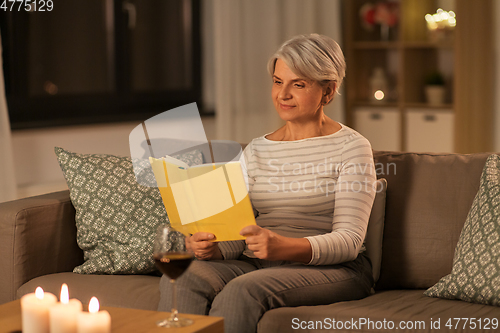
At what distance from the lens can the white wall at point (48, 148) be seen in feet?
9.37

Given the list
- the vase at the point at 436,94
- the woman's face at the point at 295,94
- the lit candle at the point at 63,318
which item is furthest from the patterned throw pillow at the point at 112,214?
the vase at the point at 436,94

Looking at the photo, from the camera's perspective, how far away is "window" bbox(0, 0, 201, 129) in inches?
117

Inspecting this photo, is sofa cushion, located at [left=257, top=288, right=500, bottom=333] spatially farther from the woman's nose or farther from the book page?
the woman's nose

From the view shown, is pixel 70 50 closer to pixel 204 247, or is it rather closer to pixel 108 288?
pixel 108 288

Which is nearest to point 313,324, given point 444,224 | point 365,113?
point 444,224

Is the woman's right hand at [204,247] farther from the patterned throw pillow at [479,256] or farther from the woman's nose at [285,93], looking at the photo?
the patterned throw pillow at [479,256]

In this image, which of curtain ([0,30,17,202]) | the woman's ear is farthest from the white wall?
the woman's ear

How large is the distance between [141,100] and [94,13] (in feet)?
1.84

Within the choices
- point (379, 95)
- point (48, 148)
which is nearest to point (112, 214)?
point (48, 148)

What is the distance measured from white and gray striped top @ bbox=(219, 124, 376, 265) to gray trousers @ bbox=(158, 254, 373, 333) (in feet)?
0.17

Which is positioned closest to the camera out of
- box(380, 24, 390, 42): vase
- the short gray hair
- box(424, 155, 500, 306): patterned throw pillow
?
box(424, 155, 500, 306): patterned throw pillow
